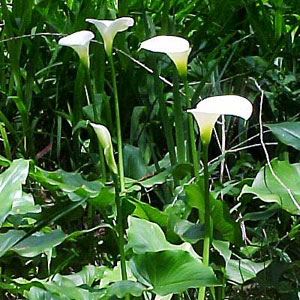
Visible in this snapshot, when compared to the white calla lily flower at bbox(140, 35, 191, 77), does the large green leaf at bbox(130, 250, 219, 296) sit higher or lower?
lower

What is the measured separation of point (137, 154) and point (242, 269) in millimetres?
266

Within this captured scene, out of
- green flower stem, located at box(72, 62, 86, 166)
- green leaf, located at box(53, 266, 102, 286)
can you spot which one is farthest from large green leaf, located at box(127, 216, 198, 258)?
green flower stem, located at box(72, 62, 86, 166)

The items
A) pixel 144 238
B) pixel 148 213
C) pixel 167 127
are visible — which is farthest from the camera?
pixel 167 127

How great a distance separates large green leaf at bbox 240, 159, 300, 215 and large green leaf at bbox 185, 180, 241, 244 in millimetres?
Result: 33

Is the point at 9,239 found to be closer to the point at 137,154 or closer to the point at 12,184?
the point at 12,184

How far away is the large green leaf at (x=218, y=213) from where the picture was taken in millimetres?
661

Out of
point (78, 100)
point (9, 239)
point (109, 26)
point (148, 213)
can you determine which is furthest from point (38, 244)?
point (78, 100)

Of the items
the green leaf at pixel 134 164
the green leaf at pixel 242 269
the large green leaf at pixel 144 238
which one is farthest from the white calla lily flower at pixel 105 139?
the green leaf at pixel 134 164

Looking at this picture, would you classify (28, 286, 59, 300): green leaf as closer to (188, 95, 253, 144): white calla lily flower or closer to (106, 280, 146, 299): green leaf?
(106, 280, 146, 299): green leaf

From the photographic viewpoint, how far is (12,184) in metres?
0.67

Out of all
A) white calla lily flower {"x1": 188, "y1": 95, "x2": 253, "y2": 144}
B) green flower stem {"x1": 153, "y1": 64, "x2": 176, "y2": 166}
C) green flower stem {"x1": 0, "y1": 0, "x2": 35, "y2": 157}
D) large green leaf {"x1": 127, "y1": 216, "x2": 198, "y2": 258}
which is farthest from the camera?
green flower stem {"x1": 0, "y1": 0, "x2": 35, "y2": 157}

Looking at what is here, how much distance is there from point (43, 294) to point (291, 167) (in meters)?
0.30

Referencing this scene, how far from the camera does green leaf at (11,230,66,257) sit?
647mm

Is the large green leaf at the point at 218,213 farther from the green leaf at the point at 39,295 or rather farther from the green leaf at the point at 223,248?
the green leaf at the point at 39,295
